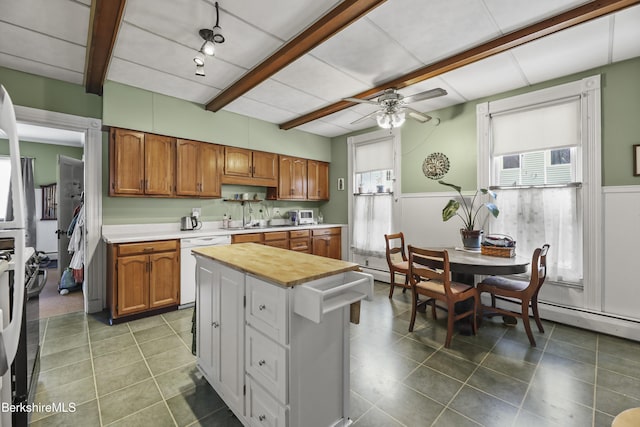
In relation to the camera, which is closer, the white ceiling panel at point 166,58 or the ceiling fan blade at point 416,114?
the white ceiling panel at point 166,58

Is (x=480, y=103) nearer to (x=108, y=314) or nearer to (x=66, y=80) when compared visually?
(x=66, y=80)

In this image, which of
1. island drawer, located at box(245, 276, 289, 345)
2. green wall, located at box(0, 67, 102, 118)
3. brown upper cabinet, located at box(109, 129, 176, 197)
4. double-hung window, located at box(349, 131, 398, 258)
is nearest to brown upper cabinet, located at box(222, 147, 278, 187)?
brown upper cabinet, located at box(109, 129, 176, 197)

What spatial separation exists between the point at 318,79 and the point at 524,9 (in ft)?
6.26

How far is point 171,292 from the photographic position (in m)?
3.40

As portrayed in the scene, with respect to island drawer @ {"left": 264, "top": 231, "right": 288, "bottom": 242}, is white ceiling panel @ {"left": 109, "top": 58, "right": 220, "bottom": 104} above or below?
above

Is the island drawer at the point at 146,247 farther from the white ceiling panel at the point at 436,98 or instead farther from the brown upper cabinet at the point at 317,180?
the white ceiling panel at the point at 436,98

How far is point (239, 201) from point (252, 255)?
303cm

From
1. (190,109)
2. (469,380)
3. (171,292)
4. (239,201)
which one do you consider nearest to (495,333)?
(469,380)

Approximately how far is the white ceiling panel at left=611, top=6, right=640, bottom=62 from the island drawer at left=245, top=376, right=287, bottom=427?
3660mm

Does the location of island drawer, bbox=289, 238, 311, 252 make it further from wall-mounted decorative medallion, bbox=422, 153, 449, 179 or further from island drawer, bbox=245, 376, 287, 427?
island drawer, bbox=245, 376, 287, 427

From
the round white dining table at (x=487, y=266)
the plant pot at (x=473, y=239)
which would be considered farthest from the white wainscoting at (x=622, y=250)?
the plant pot at (x=473, y=239)

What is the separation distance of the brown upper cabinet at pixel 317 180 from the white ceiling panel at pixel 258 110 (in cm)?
114

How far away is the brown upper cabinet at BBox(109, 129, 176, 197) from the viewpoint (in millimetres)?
3334

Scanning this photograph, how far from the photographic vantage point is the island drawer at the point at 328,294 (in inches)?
49.9
